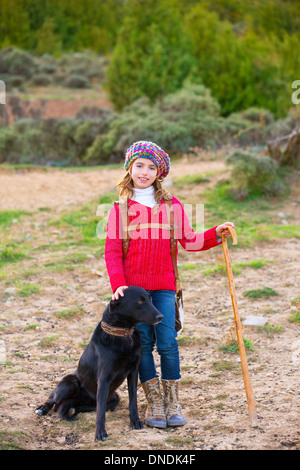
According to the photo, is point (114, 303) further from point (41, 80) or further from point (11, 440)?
point (41, 80)

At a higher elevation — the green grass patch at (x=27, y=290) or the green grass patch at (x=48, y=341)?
the green grass patch at (x=27, y=290)

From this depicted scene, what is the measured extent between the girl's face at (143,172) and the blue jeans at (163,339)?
2.39ft

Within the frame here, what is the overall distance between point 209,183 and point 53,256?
3974 mm

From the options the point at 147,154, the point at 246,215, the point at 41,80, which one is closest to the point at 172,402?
the point at 147,154

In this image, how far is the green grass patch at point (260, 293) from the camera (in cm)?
586

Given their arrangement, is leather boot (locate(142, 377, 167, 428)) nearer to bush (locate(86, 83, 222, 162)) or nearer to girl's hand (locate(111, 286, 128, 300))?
girl's hand (locate(111, 286, 128, 300))

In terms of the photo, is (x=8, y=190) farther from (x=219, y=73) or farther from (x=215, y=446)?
(x=219, y=73)

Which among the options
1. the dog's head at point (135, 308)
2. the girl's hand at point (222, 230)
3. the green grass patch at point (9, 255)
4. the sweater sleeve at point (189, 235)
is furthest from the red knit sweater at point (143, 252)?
the green grass patch at point (9, 255)

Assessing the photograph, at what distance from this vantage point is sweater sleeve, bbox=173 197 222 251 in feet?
11.9

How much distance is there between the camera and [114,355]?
10.8ft

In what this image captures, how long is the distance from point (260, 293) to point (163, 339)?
2.68m

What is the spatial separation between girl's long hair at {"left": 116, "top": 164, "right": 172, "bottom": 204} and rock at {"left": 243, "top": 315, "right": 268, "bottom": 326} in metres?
2.04

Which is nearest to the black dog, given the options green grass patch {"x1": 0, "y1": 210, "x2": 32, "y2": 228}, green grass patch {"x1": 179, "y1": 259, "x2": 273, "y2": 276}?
green grass patch {"x1": 179, "y1": 259, "x2": 273, "y2": 276}

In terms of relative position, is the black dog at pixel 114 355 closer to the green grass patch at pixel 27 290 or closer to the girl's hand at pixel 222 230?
the girl's hand at pixel 222 230
